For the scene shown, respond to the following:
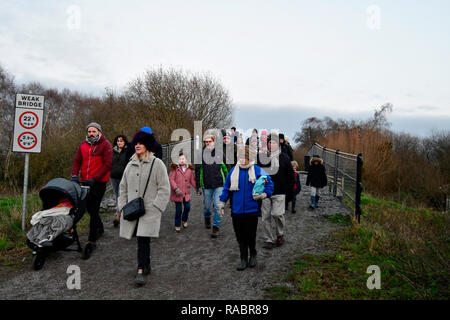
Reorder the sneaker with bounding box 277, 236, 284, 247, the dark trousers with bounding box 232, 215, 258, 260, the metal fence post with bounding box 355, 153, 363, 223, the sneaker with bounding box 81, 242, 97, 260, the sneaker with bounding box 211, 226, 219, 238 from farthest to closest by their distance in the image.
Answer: the metal fence post with bounding box 355, 153, 363, 223, the sneaker with bounding box 211, 226, 219, 238, the sneaker with bounding box 277, 236, 284, 247, the sneaker with bounding box 81, 242, 97, 260, the dark trousers with bounding box 232, 215, 258, 260

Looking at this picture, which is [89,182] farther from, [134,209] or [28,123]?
[28,123]

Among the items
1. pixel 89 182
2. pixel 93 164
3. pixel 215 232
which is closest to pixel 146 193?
pixel 89 182

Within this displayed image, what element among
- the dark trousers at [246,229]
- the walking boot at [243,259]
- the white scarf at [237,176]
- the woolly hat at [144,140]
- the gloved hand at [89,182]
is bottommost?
the walking boot at [243,259]

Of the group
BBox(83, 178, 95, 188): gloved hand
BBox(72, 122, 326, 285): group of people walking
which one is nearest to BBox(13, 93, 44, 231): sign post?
BBox(72, 122, 326, 285): group of people walking

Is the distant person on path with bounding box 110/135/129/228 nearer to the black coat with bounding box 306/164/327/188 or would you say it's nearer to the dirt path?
the dirt path

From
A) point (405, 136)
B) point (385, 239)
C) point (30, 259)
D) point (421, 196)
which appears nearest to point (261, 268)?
point (385, 239)

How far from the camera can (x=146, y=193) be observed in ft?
15.6

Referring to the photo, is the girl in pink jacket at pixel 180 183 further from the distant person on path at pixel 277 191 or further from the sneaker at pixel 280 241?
the sneaker at pixel 280 241

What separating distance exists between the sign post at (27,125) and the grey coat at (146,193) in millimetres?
3477

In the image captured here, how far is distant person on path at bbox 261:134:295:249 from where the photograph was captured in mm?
6352

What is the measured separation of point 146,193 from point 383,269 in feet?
11.6

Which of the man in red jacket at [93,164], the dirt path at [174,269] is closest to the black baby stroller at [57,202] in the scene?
the dirt path at [174,269]

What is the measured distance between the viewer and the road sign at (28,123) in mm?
7109

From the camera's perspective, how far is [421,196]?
23969 millimetres
